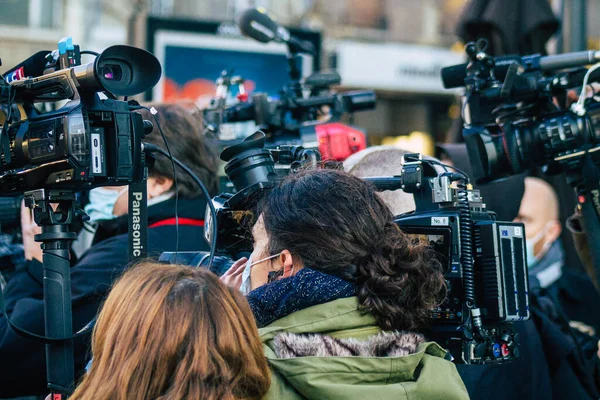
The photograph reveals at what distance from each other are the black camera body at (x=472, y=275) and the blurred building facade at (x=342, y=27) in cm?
921

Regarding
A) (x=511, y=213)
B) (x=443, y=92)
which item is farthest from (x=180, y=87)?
(x=443, y=92)

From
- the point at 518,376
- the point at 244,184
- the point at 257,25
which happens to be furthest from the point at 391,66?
the point at 244,184

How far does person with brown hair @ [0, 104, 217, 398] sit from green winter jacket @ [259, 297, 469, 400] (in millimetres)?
1075

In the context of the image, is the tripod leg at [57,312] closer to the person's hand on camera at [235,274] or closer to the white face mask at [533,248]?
the person's hand on camera at [235,274]

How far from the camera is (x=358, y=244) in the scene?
6.72 feet

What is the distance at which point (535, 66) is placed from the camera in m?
3.00

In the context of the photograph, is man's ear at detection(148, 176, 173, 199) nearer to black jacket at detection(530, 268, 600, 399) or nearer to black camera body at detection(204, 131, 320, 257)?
black camera body at detection(204, 131, 320, 257)

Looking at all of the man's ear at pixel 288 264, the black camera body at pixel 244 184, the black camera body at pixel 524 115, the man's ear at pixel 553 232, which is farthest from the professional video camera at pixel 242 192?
the man's ear at pixel 553 232

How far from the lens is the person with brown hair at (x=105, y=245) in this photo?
302 centimetres

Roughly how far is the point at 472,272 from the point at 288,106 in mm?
1736

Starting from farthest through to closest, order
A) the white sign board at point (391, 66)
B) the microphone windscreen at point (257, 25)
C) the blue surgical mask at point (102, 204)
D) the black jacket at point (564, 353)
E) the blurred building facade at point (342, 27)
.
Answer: the white sign board at point (391, 66) < the blurred building facade at point (342, 27) < the microphone windscreen at point (257, 25) < the blue surgical mask at point (102, 204) < the black jacket at point (564, 353)

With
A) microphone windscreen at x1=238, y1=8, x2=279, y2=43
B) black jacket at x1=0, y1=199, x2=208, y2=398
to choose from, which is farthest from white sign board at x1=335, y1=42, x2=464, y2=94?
black jacket at x1=0, y1=199, x2=208, y2=398

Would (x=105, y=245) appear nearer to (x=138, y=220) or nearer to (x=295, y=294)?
(x=138, y=220)

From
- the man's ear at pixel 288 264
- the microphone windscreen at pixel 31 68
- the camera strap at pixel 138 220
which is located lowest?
the man's ear at pixel 288 264
